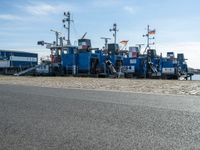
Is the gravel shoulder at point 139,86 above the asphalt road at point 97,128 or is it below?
above

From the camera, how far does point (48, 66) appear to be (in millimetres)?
50938

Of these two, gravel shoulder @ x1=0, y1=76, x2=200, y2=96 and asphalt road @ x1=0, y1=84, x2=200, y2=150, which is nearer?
asphalt road @ x1=0, y1=84, x2=200, y2=150

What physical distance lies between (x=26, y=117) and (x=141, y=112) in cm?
328

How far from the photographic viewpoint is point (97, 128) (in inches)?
327

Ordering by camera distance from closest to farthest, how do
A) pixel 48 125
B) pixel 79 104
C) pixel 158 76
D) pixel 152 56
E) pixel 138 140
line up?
pixel 138 140 → pixel 48 125 → pixel 79 104 → pixel 158 76 → pixel 152 56

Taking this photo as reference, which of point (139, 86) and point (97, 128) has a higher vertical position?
point (139, 86)

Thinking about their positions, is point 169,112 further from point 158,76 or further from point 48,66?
point 48,66

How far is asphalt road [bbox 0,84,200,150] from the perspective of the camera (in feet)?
22.2

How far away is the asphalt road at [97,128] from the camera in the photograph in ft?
22.2

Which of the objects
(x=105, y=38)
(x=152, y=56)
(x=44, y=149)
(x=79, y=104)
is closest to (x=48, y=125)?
(x=44, y=149)

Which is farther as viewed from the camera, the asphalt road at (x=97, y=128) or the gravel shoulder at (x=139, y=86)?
the gravel shoulder at (x=139, y=86)

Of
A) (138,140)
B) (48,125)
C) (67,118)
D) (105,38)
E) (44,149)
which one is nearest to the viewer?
(44,149)

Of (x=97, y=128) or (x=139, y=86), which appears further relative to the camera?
(x=139, y=86)

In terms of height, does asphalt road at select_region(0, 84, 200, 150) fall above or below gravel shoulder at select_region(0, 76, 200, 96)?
below
